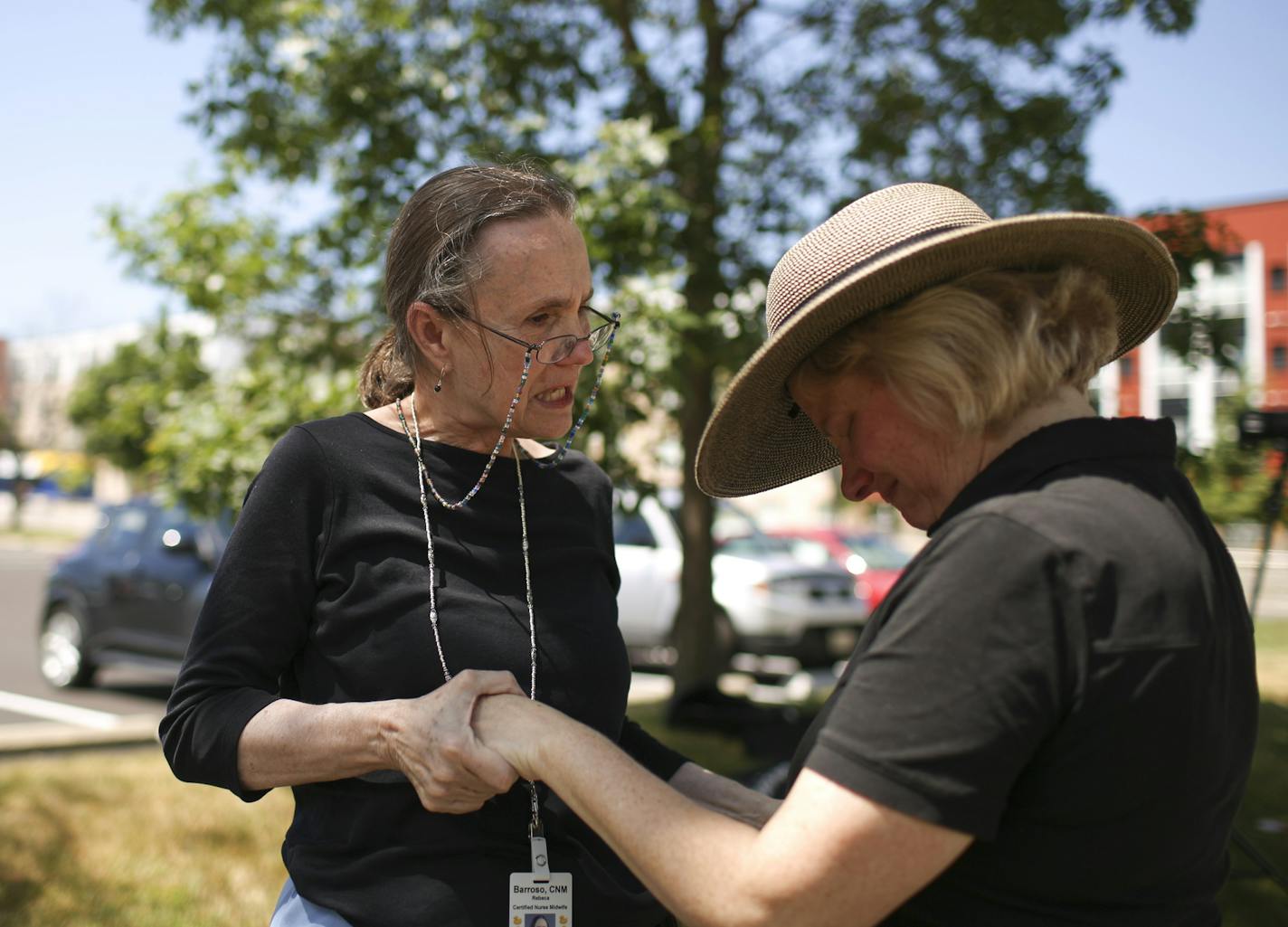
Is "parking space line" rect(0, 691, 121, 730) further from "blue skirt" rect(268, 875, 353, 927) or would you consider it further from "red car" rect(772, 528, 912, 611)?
"blue skirt" rect(268, 875, 353, 927)

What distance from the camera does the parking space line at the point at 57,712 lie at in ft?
27.4

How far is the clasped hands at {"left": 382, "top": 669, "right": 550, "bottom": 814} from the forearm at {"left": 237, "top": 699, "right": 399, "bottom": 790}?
3cm

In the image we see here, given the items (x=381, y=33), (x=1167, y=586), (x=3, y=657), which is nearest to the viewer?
(x=1167, y=586)

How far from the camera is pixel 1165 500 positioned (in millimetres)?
1274

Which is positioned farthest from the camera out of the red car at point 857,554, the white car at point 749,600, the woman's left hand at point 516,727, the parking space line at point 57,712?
the red car at point 857,554

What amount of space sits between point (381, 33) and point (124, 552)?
5.70 metres

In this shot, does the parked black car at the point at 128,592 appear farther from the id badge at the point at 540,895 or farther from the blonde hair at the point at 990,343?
the blonde hair at the point at 990,343

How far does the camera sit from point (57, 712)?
872cm

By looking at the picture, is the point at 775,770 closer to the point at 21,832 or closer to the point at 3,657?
the point at 21,832

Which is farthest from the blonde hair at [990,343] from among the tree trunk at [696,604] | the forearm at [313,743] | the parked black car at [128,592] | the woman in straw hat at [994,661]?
the parked black car at [128,592]

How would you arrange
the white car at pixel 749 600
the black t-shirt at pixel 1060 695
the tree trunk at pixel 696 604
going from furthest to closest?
the white car at pixel 749 600 → the tree trunk at pixel 696 604 → the black t-shirt at pixel 1060 695

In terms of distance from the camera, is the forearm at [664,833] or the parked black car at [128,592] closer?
the forearm at [664,833]

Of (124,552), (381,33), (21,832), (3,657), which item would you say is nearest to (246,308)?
(381,33)

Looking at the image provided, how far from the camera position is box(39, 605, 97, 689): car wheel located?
31.9ft
